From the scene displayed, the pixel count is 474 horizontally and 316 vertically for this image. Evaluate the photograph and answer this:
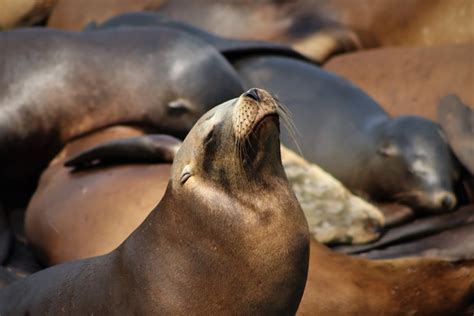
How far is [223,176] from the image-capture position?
158 inches

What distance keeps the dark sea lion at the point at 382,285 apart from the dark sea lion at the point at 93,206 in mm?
763

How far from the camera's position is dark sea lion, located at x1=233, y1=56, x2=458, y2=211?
666cm

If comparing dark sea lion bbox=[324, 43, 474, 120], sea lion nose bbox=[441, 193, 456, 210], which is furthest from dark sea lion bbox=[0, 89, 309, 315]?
dark sea lion bbox=[324, 43, 474, 120]

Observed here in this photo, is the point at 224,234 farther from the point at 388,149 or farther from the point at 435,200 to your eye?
the point at 388,149

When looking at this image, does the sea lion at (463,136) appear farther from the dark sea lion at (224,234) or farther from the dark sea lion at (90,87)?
the dark sea lion at (224,234)

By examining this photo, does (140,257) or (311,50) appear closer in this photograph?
(140,257)

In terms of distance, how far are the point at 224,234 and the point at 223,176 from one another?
191mm

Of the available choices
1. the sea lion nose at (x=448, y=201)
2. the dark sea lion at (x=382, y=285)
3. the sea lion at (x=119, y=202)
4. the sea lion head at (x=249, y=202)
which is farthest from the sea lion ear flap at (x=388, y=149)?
the sea lion head at (x=249, y=202)

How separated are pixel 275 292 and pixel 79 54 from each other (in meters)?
2.80

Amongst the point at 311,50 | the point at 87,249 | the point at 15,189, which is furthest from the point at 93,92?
the point at 311,50

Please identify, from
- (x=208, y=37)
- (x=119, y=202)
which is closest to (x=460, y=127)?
(x=208, y=37)

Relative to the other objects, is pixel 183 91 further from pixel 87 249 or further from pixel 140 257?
pixel 140 257

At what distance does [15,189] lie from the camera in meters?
6.34

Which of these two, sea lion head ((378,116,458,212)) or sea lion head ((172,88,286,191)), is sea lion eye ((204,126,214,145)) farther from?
sea lion head ((378,116,458,212))
